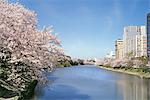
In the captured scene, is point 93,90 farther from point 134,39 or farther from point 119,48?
point 119,48

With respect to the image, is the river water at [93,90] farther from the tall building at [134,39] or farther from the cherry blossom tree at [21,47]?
the tall building at [134,39]

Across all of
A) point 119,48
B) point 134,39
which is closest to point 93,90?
point 134,39

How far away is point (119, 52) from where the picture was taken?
17525 cm

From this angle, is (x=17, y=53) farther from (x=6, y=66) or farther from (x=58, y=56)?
(x=58, y=56)

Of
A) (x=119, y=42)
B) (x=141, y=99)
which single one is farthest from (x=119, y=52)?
(x=141, y=99)

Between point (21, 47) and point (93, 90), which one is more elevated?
point (21, 47)

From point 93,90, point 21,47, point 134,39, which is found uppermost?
point 134,39

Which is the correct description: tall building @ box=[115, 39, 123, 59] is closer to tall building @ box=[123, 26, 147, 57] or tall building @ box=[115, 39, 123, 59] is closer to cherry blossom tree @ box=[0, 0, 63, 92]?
tall building @ box=[123, 26, 147, 57]

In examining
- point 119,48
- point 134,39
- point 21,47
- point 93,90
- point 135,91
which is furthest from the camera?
point 119,48

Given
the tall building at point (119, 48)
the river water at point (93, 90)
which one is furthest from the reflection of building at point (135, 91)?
the tall building at point (119, 48)

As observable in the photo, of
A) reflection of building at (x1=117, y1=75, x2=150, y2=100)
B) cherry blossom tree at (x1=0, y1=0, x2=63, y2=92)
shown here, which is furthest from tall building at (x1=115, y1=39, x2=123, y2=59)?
cherry blossom tree at (x1=0, y1=0, x2=63, y2=92)

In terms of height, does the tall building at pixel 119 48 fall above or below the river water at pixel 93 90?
above

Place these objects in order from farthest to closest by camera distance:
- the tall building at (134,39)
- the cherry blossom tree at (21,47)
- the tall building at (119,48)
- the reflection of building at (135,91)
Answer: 1. the tall building at (119,48)
2. the tall building at (134,39)
3. the reflection of building at (135,91)
4. the cherry blossom tree at (21,47)

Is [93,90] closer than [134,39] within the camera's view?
Yes
